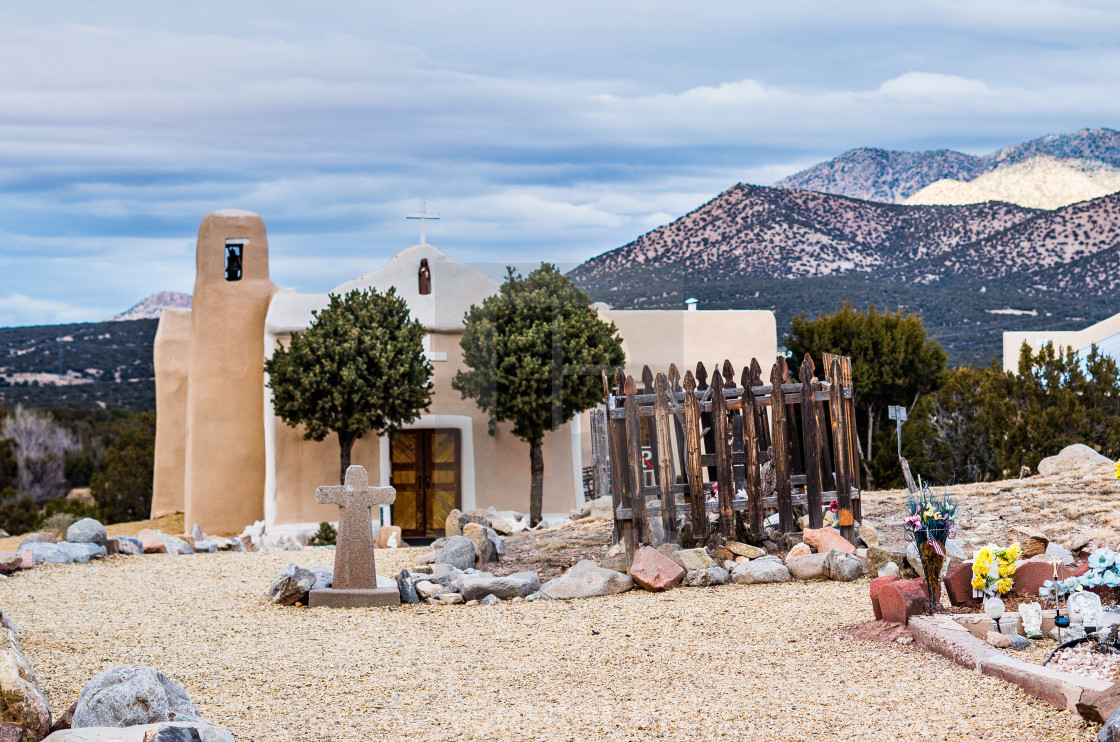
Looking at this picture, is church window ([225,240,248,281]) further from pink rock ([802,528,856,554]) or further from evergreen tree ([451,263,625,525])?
pink rock ([802,528,856,554])

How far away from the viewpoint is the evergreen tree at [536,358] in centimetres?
2017

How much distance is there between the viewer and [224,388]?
72.7 feet

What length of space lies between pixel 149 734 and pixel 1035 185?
79911mm

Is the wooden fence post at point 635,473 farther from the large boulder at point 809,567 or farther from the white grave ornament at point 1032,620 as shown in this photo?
the white grave ornament at point 1032,620

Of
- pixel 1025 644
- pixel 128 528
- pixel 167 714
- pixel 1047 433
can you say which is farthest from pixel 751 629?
pixel 128 528

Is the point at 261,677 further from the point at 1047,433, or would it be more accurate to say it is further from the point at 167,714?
the point at 1047,433

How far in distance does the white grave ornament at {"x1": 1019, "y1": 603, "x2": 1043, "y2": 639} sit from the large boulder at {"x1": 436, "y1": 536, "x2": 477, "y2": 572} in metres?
6.56

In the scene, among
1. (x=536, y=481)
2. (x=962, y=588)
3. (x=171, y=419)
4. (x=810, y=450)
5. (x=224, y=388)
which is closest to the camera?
(x=962, y=588)

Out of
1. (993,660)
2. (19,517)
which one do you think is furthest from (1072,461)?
(19,517)

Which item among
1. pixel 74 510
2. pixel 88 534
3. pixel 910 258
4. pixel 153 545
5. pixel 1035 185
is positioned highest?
pixel 1035 185

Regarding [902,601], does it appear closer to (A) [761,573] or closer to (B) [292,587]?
(A) [761,573]

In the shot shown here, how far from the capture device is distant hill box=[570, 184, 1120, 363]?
1695 inches

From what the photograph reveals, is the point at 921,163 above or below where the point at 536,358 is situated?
above

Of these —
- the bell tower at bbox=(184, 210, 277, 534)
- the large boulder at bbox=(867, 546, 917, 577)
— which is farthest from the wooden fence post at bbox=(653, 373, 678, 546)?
the bell tower at bbox=(184, 210, 277, 534)
